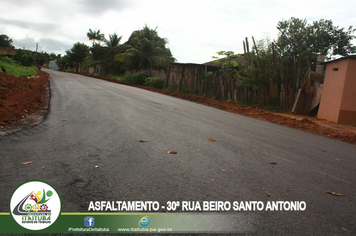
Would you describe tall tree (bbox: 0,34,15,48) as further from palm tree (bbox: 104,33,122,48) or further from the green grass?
the green grass

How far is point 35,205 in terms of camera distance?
2113 mm

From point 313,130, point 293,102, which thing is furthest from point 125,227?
point 293,102

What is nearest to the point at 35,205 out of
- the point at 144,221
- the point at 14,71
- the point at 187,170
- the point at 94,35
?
the point at 144,221

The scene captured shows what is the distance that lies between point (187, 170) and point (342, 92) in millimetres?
9442

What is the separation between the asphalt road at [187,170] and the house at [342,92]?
5.16m

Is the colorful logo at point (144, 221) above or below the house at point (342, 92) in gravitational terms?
below

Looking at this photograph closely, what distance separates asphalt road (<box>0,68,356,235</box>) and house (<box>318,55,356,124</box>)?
5.16 metres

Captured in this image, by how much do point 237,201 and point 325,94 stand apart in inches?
407

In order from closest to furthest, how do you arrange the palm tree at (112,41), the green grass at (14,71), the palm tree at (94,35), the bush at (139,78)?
the green grass at (14,71)
the bush at (139,78)
the palm tree at (112,41)
the palm tree at (94,35)

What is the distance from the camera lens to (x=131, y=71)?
113 feet

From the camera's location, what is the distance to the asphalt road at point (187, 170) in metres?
2.30

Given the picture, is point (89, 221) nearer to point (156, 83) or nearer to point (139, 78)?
point (156, 83)

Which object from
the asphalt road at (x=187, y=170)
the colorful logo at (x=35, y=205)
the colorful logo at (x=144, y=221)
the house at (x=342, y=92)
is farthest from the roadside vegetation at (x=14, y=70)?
the house at (x=342, y=92)

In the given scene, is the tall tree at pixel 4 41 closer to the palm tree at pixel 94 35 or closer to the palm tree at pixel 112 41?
the palm tree at pixel 94 35
